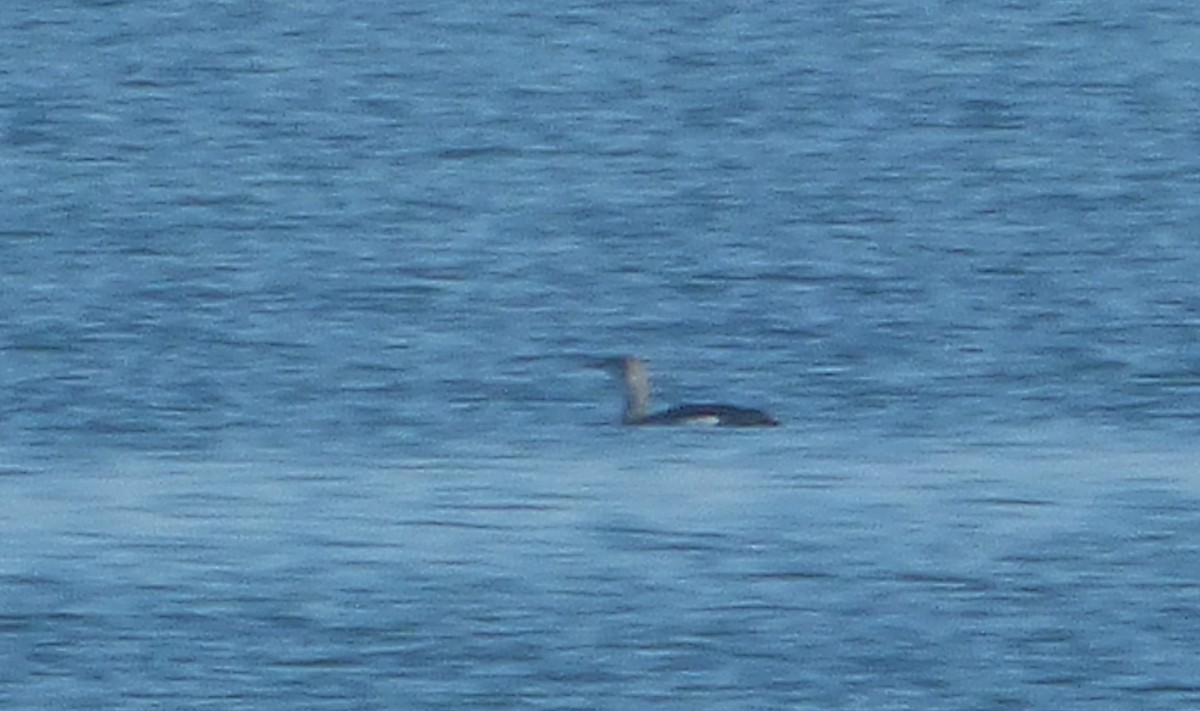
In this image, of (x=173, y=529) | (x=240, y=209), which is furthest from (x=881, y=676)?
(x=240, y=209)

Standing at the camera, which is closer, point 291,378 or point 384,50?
point 291,378

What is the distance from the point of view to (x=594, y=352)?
13648 mm

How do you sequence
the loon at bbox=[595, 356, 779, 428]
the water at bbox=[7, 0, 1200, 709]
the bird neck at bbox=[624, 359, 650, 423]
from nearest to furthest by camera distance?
the water at bbox=[7, 0, 1200, 709], the loon at bbox=[595, 356, 779, 428], the bird neck at bbox=[624, 359, 650, 423]

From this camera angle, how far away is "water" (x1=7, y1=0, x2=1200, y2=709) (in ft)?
33.1

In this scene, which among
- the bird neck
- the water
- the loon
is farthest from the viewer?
the bird neck

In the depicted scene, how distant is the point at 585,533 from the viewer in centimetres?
1106

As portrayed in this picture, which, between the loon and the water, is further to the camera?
the loon

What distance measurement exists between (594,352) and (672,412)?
0.98 metres

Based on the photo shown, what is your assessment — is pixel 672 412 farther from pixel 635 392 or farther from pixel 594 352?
pixel 594 352

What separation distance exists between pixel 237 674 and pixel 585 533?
4.87 feet

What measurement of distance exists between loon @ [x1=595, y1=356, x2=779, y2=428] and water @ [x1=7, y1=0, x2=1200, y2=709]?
49mm

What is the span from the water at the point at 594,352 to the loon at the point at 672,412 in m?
0.05

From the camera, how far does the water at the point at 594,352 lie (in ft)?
33.1

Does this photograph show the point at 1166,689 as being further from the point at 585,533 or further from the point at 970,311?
the point at 970,311
